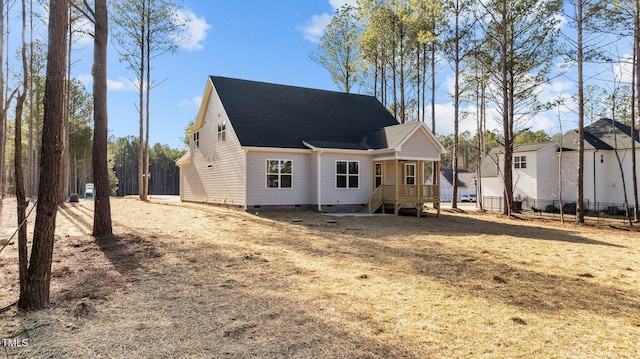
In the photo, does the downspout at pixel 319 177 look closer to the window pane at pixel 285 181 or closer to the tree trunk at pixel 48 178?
the window pane at pixel 285 181

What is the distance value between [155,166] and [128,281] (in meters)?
78.8

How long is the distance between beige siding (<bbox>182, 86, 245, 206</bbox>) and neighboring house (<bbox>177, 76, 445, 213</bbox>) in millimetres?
48

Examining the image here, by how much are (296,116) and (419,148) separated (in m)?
6.52

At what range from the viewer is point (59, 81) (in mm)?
4590

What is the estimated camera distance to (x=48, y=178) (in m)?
4.44

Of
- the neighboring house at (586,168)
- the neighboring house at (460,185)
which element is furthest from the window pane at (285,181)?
the neighboring house at (460,185)

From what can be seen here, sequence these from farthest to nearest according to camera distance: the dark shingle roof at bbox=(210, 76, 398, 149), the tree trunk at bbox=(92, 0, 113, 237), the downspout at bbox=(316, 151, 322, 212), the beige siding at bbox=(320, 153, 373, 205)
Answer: the dark shingle roof at bbox=(210, 76, 398, 149) → the beige siding at bbox=(320, 153, 373, 205) → the downspout at bbox=(316, 151, 322, 212) → the tree trunk at bbox=(92, 0, 113, 237)

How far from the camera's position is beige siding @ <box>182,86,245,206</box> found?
1709 cm

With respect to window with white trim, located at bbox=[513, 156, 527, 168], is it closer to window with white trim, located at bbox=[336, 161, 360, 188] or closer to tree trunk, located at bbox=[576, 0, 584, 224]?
tree trunk, located at bbox=[576, 0, 584, 224]

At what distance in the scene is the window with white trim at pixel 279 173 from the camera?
16.9 meters

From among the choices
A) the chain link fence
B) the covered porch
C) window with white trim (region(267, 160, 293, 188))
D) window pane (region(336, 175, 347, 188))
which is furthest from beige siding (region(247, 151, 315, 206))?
the chain link fence

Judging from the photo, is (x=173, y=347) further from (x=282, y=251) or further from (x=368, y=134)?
(x=368, y=134)

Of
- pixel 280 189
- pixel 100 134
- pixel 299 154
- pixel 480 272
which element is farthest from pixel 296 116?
pixel 480 272

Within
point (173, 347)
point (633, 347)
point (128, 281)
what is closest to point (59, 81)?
point (128, 281)
